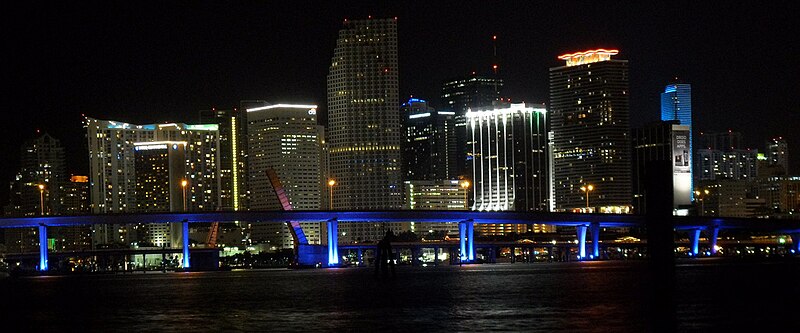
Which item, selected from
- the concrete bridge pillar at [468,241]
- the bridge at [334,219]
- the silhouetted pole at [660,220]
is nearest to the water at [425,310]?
the silhouetted pole at [660,220]

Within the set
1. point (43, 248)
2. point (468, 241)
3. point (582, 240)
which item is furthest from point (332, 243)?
point (582, 240)

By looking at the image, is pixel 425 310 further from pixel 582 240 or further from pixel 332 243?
pixel 582 240

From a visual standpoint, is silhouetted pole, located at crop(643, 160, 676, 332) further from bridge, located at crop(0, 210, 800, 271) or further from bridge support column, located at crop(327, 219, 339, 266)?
bridge support column, located at crop(327, 219, 339, 266)

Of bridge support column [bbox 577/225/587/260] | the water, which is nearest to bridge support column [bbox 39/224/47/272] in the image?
bridge support column [bbox 577/225/587/260]

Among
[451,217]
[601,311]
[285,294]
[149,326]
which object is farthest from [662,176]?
[451,217]

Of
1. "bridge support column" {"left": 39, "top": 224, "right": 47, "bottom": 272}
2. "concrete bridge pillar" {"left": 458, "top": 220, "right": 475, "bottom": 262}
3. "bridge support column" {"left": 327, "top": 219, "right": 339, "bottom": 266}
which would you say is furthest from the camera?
"concrete bridge pillar" {"left": 458, "top": 220, "right": 475, "bottom": 262}

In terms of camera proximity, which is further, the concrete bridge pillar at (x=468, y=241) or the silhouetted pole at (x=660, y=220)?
the concrete bridge pillar at (x=468, y=241)

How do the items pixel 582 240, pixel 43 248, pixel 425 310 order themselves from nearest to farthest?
pixel 425 310 → pixel 43 248 → pixel 582 240

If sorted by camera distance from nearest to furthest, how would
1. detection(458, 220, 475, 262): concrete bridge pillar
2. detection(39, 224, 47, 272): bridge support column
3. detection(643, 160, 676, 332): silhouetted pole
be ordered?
detection(643, 160, 676, 332): silhouetted pole
detection(39, 224, 47, 272): bridge support column
detection(458, 220, 475, 262): concrete bridge pillar

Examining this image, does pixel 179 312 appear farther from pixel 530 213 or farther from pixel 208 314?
pixel 530 213

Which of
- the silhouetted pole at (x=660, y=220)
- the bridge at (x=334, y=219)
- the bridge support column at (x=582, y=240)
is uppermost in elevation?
the silhouetted pole at (x=660, y=220)

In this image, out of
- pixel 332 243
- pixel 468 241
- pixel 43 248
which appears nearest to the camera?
pixel 332 243

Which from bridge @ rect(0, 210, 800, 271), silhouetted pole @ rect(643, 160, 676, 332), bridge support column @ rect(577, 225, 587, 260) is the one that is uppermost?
silhouetted pole @ rect(643, 160, 676, 332)

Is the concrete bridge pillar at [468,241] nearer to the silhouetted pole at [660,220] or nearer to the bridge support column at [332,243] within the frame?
the bridge support column at [332,243]
